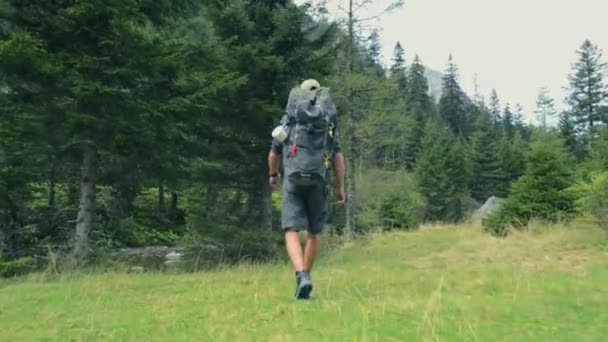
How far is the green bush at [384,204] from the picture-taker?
31.8 m

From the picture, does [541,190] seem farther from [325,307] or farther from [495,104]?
[495,104]

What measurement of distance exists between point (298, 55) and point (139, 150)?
14.0ft

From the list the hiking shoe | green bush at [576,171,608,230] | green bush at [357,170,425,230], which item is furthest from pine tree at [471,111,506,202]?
the hiking shoe

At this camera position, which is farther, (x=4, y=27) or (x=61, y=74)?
(x=4, y=27)

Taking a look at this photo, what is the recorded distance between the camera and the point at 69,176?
13578 mm

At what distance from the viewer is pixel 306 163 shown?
17.3ft

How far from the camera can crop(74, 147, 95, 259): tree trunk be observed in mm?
10117

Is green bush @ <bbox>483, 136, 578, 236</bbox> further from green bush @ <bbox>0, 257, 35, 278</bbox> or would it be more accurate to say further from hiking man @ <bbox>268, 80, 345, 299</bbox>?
hiking man @ <bbox>268, 80, 345, 299</bbox>

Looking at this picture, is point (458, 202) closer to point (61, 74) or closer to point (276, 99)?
point (276, 99)

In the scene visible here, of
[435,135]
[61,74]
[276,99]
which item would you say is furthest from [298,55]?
[435,135]

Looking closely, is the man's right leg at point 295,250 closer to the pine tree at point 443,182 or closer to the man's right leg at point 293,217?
the man's right leg at point 293,217

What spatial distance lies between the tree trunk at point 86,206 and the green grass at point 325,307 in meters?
2.32

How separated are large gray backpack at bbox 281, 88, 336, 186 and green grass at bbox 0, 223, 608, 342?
105 cm

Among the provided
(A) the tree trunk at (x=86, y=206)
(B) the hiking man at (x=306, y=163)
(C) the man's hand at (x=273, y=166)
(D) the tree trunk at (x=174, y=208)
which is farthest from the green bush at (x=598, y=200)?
(D) the tree trunk at (x=174, y=208)
